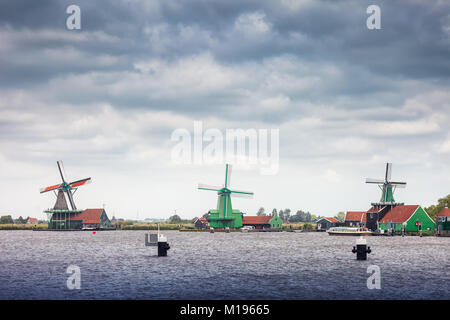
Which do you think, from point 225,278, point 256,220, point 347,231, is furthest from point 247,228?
point 225,278

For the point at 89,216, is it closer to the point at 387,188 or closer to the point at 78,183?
the point at 78,183

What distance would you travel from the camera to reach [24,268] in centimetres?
4269

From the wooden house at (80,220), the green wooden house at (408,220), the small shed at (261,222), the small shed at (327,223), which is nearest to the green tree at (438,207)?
the green wooden house at (408,220)

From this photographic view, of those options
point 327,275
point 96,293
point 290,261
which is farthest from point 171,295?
point 290,261

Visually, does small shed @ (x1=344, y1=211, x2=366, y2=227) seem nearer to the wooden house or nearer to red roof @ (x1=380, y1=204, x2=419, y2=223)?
red roof @ (x1=380, y1=204, x2=419, y2=223)

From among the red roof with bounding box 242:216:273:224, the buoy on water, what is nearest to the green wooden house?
the red roof with bounding box 242:216:273:224

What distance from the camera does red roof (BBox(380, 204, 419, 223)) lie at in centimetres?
11016

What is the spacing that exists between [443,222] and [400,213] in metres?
10.1

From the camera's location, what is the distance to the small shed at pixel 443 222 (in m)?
104

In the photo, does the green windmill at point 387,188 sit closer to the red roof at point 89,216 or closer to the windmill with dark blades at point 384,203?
the windmill with dark blades at point 384,203

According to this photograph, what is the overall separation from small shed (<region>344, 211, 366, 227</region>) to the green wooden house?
82.1 feet

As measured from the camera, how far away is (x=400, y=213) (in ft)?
369

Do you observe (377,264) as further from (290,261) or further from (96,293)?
(96,293)

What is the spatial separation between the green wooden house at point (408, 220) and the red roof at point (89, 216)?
3304 inches
